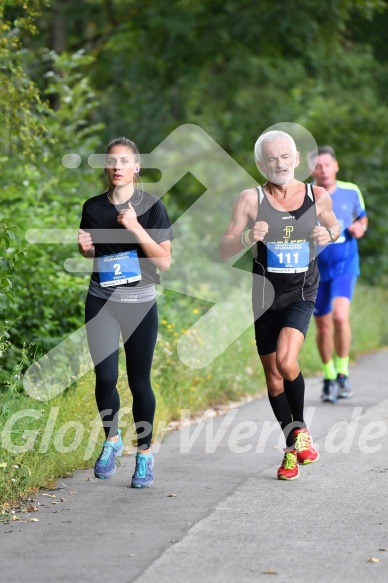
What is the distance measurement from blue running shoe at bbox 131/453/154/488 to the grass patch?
52 cm

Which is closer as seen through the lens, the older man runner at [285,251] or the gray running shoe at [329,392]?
the older man runner at [285,251]

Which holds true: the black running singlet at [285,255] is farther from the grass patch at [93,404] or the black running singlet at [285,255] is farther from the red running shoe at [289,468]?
the grass patch at [93,404]

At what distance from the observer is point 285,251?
277 inches

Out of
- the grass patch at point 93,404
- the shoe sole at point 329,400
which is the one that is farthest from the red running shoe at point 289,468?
the shoe sole at point 329,400

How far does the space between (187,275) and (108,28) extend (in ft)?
26.1

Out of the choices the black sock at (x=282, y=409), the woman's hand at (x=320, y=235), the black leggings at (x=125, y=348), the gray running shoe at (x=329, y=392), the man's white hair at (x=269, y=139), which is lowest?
the gray running shoe at (x=329, y=392)

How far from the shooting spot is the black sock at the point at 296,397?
728 cm

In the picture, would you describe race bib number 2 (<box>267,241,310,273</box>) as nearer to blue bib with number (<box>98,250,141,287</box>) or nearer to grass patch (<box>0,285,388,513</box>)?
blue bib with number (<box>98,250,141,287</box>)

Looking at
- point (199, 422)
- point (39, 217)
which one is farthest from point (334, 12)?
point (199, 422)

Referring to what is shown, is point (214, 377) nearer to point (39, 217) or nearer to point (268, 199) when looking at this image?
point (39, 217)

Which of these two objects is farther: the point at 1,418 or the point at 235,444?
the point at 235,444

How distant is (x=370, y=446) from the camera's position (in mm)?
8375

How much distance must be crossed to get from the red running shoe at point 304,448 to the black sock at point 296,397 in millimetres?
57

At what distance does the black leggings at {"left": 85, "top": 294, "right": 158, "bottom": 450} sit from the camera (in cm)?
677
